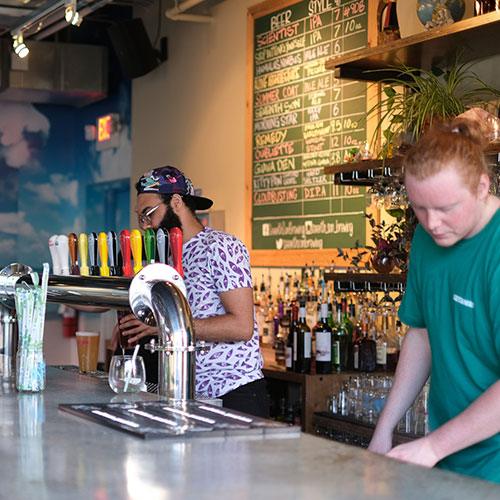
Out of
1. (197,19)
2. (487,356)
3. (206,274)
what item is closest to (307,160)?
(197,19)

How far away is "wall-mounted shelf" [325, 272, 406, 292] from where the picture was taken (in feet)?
11.7

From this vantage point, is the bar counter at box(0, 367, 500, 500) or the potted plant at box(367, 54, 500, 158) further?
the potted plant at box(367, 54, 500, 158)

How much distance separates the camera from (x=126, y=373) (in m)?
2.04

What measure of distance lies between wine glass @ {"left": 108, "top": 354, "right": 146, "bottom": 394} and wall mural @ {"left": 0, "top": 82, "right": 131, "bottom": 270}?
586 centimetres

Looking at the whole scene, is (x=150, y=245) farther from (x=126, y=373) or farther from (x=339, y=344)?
(x=339, y=344)

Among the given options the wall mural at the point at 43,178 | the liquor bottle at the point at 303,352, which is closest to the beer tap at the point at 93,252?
the liquor bottle at the point at 303,352

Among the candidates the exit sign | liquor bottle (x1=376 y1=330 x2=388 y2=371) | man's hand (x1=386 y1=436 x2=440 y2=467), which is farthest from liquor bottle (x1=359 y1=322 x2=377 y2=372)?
the exit sign

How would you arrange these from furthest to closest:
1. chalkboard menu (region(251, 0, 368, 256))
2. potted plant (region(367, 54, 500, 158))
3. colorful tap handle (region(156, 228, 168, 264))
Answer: chalkboard menu (region(251, 0, 368, 256)) < potted plant (region(367, 54, 500, 158)) < colorful tap handle (region(156, 228, 168, 264))

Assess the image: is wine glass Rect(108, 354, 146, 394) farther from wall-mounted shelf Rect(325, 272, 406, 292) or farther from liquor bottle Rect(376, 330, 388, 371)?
liquor bottle Rect(376, 330, 388, 371)

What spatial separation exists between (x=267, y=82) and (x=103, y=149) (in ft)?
8.99

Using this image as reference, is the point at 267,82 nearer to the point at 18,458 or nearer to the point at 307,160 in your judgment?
the point at 307,160

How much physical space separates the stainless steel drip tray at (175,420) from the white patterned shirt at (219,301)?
912 mm

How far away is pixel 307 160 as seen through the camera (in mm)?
4941

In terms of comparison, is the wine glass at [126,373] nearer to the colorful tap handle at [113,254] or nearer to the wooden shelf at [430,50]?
the colorful tap handle at [113,254]
